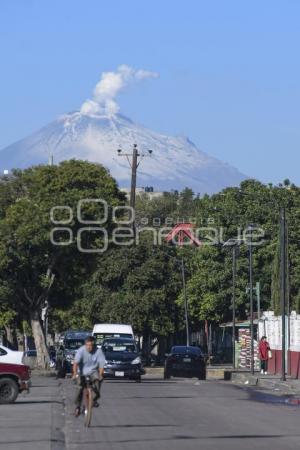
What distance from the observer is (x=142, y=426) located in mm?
23219

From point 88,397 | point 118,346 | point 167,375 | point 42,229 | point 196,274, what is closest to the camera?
point 88,397

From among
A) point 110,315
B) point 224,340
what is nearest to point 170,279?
point 110,315

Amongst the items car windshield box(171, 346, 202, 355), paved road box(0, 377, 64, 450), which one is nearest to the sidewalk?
car windshield box(171, 346, 202, 355)

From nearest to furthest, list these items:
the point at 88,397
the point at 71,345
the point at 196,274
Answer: the point at 88,397 < the point at 71,345 < the point at 196,274

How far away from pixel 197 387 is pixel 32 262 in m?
19.4

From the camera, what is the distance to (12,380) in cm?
3050

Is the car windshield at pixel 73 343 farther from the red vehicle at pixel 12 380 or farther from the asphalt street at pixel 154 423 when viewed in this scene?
the red vehicle at pixel 12 380

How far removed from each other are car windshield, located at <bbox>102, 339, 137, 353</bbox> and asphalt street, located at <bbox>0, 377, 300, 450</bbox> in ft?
39.6

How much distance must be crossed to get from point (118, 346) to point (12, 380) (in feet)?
61.7

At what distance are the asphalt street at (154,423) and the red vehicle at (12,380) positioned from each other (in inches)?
14.2

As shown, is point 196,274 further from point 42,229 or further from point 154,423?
point 154,423

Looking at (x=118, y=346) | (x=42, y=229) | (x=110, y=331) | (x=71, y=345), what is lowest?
(x=118, y=346)

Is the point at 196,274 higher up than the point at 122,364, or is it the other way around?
the point at 196,274

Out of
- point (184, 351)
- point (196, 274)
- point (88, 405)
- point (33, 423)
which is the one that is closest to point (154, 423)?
point (88, 405)
